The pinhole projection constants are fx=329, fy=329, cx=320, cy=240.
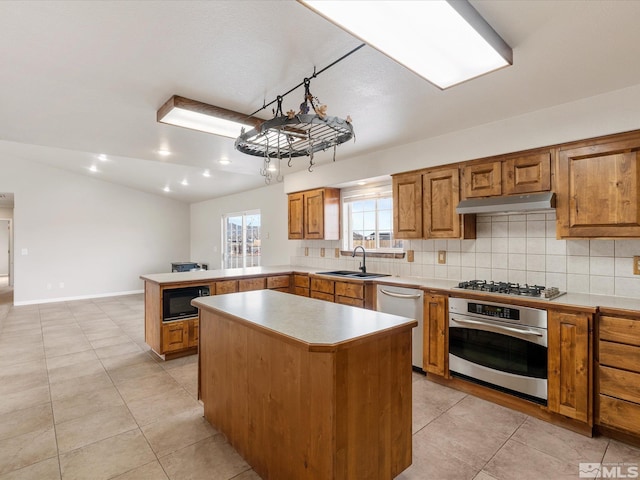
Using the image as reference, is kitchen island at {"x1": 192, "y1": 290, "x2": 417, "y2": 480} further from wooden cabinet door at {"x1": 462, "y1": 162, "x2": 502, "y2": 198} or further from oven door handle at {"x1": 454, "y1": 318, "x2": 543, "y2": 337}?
wooden cabinet door at {"x1": 462, "y1": 162, "x2": 502, "y2": 198}

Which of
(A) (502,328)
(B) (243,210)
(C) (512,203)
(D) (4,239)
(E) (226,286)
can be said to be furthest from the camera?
(D) (4,239)

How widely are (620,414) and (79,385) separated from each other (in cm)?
437

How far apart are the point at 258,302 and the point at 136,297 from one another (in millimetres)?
6765

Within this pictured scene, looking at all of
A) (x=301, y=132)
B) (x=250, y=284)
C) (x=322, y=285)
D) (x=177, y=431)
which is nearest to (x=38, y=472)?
(x=177, y=431)

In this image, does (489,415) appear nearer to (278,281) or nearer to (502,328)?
(502,328)

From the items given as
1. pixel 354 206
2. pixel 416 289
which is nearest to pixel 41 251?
pixel 354 206

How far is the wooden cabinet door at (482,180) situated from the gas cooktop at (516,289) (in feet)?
2.69

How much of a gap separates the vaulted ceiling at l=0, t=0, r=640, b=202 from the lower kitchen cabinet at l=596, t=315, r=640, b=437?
1.65 metres

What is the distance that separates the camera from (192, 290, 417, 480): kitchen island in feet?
4.83

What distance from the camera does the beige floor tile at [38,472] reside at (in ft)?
6.22

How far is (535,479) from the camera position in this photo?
186cm

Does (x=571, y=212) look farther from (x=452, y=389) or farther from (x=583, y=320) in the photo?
(x=452, y=389)

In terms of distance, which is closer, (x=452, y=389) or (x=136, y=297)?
(x=452, y=389)

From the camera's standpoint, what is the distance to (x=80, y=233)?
301 inches
